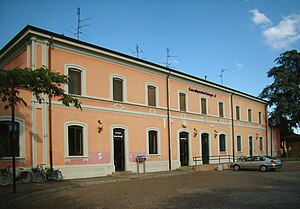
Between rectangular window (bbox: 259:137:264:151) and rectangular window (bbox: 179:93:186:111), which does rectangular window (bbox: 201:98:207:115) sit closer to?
rectangular window (bbox: 179:93:186:111)

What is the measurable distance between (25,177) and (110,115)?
680cm

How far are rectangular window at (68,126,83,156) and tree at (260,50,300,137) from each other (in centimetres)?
3344

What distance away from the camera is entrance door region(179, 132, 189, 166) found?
27.3 meters

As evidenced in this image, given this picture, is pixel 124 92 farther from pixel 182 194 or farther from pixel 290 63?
pixel 290 63

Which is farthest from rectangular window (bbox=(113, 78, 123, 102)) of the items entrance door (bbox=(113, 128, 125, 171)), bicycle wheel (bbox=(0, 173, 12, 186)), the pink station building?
bicycle wheel (bbox=(0, 173, 12, 186))

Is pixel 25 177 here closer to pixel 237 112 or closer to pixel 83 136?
pixel 83 136

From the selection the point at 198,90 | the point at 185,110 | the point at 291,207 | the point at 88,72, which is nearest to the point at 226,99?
the point at 198,90

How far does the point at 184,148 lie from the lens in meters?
27.7

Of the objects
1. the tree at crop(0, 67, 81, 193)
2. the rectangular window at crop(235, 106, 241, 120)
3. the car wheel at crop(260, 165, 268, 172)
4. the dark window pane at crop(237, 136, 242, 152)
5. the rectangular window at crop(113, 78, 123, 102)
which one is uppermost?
the rectangular window at crop(113, 78, 123, 102)

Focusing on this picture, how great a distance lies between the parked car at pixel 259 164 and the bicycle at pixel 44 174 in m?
16.2

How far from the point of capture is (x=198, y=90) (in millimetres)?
30203

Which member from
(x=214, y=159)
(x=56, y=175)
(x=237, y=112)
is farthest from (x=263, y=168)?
(x=56, y=175)

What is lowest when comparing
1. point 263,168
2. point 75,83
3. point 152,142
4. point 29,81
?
point 263,168

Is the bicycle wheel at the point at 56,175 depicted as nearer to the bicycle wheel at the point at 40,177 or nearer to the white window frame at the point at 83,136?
the bicycle wheel at the point at 40,177
